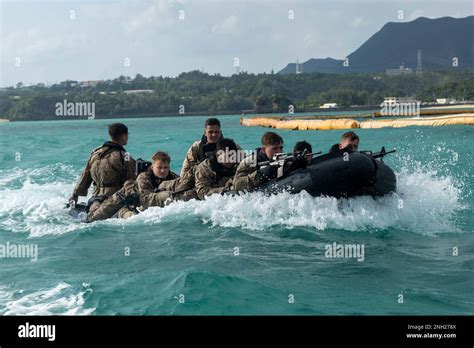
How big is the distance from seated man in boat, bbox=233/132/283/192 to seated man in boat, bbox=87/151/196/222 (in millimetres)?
1225

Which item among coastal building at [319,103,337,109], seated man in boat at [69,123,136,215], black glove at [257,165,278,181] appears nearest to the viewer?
black glove at [257,165,278,181]

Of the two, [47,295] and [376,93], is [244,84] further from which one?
[47,295]

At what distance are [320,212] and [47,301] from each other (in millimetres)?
4532

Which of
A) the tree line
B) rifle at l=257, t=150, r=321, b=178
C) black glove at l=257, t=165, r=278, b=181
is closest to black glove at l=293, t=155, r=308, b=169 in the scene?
rifle at l=257, t=150, r=321, b=178

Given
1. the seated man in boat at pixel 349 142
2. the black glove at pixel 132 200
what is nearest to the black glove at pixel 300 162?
the seated man in boat at pixel 349 142

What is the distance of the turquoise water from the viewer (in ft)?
22.1

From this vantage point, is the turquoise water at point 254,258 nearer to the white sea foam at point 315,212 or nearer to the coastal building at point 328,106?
the white sea foam at point 315,212

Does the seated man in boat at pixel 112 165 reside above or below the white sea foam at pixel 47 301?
above

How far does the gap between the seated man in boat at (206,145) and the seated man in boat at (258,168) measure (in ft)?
3.47

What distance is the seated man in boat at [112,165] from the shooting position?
12148mm

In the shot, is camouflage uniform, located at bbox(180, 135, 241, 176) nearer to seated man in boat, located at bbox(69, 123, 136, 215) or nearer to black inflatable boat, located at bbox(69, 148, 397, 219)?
seated man in boat, located at bbox(69, 123, 136, 215)

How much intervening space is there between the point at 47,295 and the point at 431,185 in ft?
24.9

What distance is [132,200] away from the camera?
1166 centimetres
